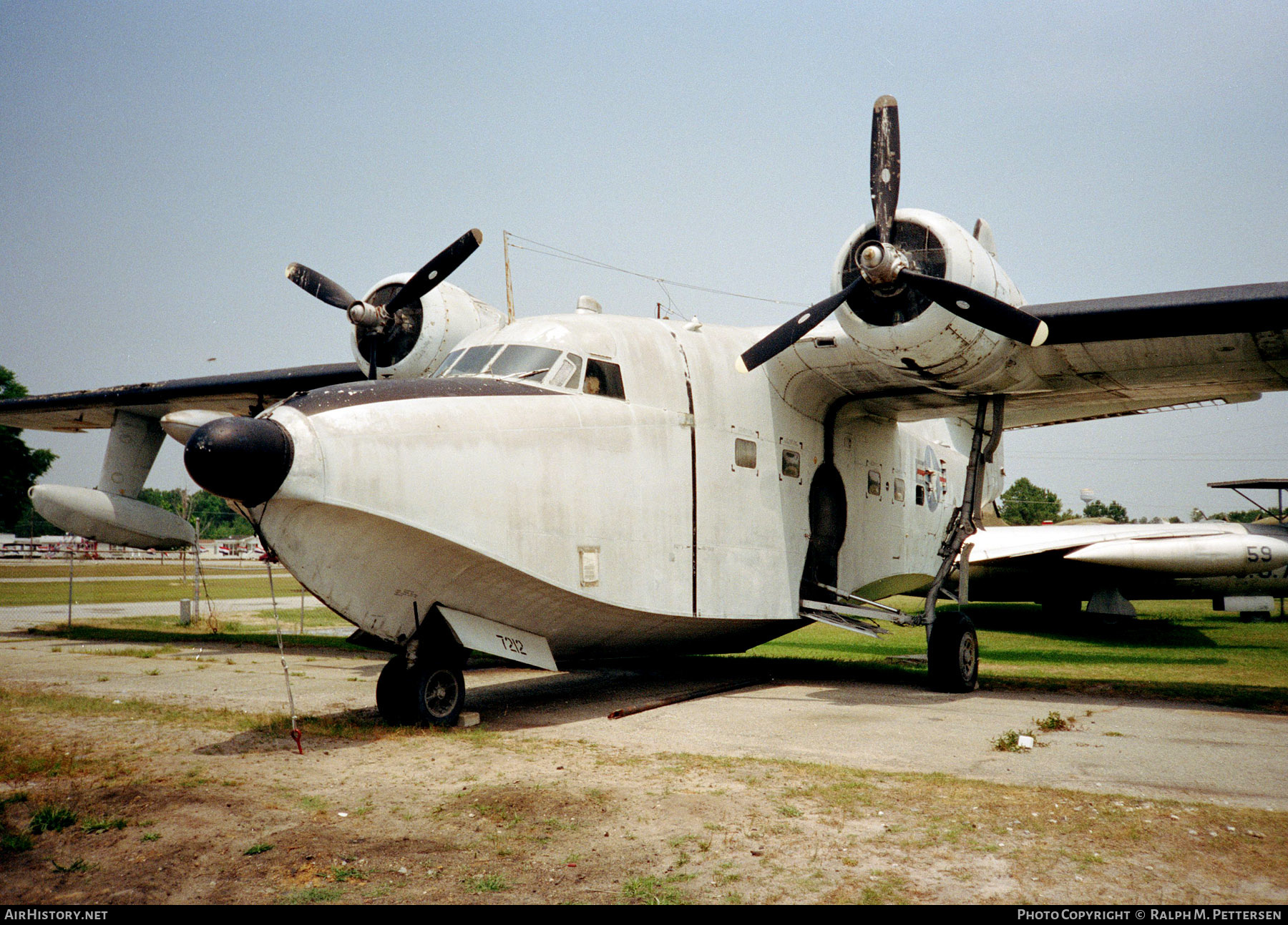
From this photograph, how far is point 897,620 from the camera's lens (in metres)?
10.8

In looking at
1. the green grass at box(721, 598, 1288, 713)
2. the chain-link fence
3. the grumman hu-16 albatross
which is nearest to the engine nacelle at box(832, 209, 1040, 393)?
the grumman hu-16 albatross

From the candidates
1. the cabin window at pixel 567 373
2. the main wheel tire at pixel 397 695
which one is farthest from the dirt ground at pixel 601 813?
the cabin window at pixel 567 373

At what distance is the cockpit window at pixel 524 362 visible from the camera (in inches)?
320

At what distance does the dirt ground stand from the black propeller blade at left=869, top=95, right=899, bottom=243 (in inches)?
204

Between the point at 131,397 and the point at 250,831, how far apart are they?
1480 cm

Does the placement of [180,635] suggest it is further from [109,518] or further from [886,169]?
[886,169]

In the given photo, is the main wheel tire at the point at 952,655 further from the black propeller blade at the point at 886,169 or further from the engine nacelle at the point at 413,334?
the engine nacelle at the point at 413,334

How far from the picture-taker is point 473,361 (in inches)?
331

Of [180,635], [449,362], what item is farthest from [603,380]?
[180,635]

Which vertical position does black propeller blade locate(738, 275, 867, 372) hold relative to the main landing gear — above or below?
above

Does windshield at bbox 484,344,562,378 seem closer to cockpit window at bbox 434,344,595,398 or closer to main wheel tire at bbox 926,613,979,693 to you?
cockpit window at bbox 434,344,595,398

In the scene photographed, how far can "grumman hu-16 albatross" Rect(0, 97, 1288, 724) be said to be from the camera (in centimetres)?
662

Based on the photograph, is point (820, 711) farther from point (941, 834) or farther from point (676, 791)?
point (941, 834)

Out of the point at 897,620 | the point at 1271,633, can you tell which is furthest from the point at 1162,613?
the point at 897,620
